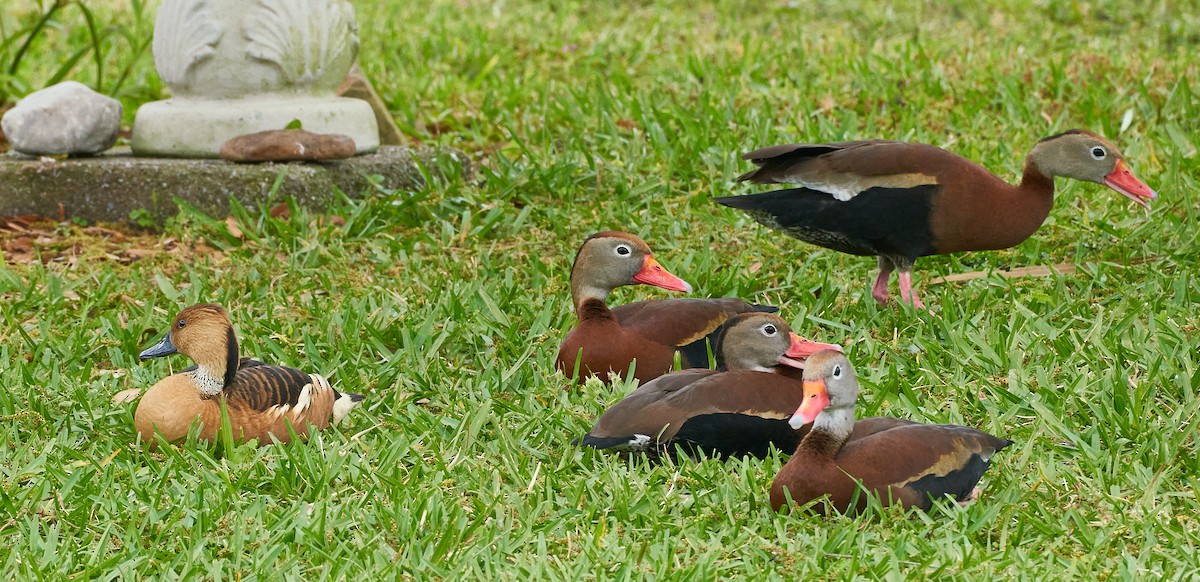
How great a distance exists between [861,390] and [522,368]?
110cm

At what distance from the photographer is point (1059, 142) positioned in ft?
16.1

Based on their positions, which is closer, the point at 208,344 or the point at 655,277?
the point at 208,344

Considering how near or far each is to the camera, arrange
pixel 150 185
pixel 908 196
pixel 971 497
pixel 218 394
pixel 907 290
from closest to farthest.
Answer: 1. pixel 971 497
2. pixel 218 394
3. pixel 908 196
4. pixel 907 290
5. pixel 150 185

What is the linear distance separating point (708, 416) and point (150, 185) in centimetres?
350

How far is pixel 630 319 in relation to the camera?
4449 mm

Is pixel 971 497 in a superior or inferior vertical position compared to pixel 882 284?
superior

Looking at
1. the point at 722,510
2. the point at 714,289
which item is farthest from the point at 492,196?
the point at 722,510

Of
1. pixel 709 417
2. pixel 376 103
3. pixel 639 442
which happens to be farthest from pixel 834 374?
pixel 376 103

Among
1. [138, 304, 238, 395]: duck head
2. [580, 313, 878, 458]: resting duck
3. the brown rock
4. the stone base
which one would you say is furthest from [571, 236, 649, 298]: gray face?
the stone base

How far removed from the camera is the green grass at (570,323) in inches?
127

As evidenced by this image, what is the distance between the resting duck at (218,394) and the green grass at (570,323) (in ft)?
0.30

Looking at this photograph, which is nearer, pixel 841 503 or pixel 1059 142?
pixel 841 503

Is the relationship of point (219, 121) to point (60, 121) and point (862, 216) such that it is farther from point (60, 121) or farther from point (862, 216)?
point (862, 216)

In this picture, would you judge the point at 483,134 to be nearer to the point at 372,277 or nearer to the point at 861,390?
the point at 372,277
